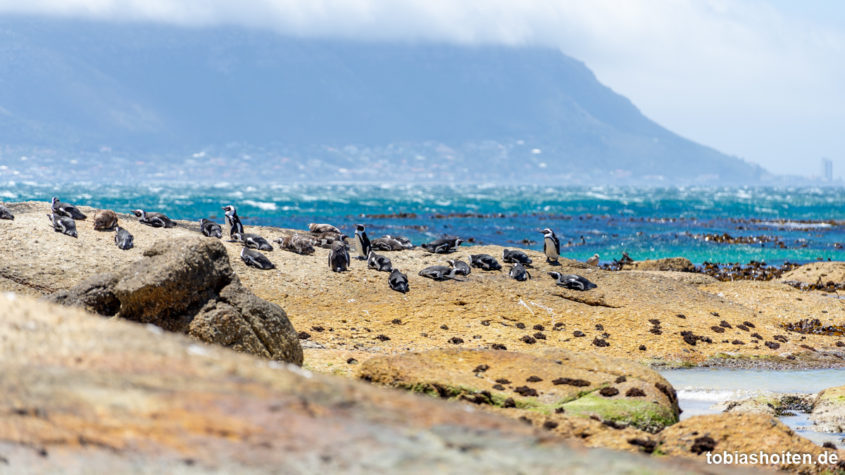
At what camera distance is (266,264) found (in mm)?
19953

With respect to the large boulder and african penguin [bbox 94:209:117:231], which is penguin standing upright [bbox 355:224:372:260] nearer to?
african penguin [bbox 94:209:117:231]

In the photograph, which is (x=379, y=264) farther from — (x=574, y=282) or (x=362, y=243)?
(x=574, y=282)

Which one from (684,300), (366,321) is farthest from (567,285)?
(366,321)

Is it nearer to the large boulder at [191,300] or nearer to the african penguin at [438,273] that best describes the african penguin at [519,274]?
the african penguin at [438,273]

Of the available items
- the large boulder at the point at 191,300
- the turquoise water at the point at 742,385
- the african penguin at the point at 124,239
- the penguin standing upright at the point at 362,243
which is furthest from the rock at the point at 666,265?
the large boulder at the point at 191,300

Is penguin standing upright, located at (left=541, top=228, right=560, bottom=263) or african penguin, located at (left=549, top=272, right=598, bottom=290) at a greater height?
penguin standing upright, located at (left=541, top=228, right=560, bottom=263)

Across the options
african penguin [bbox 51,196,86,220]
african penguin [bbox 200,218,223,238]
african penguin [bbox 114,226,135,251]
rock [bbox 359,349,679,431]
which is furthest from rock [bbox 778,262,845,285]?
african penguin [bbox 51,196,86,220]

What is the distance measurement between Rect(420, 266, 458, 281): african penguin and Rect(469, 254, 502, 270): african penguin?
4.40 ft

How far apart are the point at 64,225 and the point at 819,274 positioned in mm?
25949

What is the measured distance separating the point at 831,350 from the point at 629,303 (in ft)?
14.9

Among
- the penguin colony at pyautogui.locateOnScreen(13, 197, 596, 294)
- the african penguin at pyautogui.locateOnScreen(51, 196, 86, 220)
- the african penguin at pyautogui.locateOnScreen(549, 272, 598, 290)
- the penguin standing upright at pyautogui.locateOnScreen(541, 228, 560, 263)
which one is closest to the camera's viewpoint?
the penguin colony at pyautogui.locateOnScreen(13, 197, 596, 294)

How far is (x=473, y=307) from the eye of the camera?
18438mm

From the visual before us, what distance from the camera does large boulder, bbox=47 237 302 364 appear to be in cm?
1100

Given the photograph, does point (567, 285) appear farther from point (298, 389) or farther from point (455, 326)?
point (298, 389)
